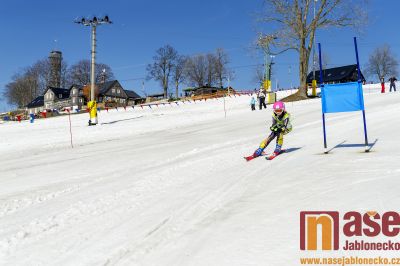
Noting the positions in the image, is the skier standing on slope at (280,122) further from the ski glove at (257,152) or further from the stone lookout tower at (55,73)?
the stone lookout tower at (55,73)

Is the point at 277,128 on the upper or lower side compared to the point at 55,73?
lower

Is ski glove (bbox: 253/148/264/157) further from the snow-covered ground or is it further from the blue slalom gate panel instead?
the blue slalom gate panel

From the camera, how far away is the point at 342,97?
956 cm

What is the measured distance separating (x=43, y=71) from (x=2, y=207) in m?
118

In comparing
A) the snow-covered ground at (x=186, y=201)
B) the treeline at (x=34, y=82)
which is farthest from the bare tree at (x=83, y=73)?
the snow-covered ground at (x=186, y=201)

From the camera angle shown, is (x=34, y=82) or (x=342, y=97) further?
(x=34, y=82)

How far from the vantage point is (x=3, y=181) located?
977 cm

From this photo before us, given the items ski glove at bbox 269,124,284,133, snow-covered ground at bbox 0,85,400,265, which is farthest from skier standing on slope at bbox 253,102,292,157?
snow-covered ground at bbox 0,85,400,265

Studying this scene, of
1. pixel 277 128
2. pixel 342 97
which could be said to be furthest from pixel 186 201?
pixel 342 97

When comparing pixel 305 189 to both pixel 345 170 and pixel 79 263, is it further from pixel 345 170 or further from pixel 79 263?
pixel 79 263

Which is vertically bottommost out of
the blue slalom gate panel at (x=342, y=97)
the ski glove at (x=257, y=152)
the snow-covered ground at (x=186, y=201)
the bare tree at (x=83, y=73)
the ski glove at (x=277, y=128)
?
the snow-covered ground at (x=186, y=201)

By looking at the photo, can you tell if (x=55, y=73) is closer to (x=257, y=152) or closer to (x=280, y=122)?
(x=257, y=152)

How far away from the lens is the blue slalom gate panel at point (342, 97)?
9414 mm

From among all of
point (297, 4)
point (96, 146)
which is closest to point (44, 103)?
point (297, 4)
